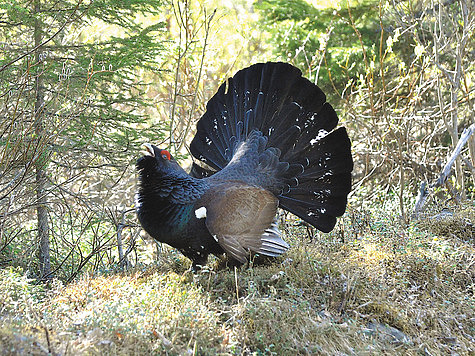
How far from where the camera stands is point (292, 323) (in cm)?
379

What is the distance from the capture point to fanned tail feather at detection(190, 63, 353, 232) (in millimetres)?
5199

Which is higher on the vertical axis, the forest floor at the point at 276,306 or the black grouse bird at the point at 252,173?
the black grouse bird at the point at 252,173

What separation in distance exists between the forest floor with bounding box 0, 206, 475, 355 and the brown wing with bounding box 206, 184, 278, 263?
0.31 metres

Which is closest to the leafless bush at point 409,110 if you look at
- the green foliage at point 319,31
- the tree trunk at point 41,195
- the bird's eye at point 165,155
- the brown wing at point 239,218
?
the green foliage at point 319,31

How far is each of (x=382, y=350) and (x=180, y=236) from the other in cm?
→ 195

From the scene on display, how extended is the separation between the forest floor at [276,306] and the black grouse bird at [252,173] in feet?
1.22

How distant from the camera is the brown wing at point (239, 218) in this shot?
438 cm

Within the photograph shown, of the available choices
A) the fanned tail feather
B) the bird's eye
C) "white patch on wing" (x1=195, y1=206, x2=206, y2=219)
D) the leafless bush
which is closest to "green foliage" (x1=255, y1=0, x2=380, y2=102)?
the leafless bush

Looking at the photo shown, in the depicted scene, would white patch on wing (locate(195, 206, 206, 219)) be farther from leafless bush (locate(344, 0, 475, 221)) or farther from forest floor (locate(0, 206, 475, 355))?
leafless bush (locate(344, 0, 475, 221))

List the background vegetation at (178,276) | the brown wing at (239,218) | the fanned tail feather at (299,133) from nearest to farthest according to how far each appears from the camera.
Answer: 1. the background vegetation at (178,276)
2. the brown wing at (239,218)
3. the fanned tail feather at (299,133)

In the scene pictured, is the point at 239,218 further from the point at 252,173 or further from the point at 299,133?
the point at 299,133

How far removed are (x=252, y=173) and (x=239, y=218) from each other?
0.83m

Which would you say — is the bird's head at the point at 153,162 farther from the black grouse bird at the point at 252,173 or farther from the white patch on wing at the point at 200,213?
the white patch on wing at the point at 200,213

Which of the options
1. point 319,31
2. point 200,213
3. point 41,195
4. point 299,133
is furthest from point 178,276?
point 319,31
